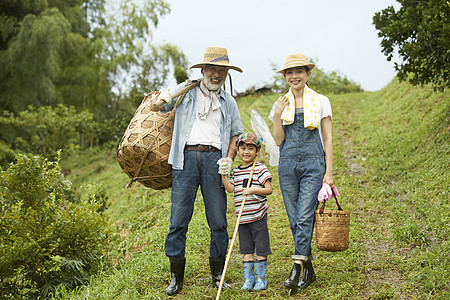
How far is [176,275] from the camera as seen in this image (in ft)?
14.0

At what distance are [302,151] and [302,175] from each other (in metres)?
0.21

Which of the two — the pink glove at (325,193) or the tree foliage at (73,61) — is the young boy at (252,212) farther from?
the tree foliage at (73,61)

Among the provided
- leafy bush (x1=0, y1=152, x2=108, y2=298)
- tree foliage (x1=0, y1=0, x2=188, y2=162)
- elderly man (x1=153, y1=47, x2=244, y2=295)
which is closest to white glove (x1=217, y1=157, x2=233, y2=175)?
elderly man (x1=153, y1=47, x2=244, y2=295)

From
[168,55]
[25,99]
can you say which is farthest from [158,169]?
[168,55]

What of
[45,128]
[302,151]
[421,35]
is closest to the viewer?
[302,151]

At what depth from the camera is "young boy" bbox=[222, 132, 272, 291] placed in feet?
13.8

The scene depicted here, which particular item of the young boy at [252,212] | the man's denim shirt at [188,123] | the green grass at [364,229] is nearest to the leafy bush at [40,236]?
the green grass at [364,229]

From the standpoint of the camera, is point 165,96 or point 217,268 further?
point 217,268

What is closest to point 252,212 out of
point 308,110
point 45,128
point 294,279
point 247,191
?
point 247,191

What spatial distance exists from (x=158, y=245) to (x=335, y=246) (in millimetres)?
3148

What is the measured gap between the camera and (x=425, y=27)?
753 cm

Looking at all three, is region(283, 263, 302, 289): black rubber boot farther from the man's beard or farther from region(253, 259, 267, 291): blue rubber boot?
the man's beard

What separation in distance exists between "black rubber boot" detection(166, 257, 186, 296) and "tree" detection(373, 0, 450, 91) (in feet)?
17.4

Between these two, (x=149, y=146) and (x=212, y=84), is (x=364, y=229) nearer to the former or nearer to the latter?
(x=212, y=84)
